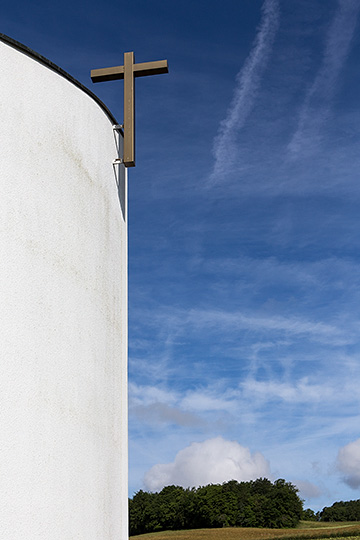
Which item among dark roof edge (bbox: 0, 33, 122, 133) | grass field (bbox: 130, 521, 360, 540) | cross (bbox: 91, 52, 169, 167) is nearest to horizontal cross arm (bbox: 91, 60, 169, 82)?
cross (bbox: 91, 52, 169, 167)

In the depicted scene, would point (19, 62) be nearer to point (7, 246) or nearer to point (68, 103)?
point (68, 103)

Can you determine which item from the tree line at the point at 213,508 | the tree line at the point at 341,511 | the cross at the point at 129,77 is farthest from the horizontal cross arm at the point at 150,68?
the tree line at the point at 341,511

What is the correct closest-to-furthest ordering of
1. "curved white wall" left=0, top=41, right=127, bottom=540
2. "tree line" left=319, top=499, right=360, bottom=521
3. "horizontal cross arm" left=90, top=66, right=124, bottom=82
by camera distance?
"curved white wall" left=0, top=41, right=127, bottom=540 → "horizontal cross arm" left=90, top=66, right=124, bottom=82 → "tree line" left=319, top=499, right=360, bottom=521

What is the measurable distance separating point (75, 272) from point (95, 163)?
1.74 meters

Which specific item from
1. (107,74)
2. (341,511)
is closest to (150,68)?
(107,74)

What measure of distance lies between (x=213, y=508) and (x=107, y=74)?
56578 mm

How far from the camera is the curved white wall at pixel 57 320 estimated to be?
5684 millimetres

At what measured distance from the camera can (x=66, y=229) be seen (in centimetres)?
677

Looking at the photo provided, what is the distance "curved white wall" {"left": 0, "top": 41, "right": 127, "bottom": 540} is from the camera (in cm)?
568

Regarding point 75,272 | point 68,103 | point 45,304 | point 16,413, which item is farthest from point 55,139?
point 16,413

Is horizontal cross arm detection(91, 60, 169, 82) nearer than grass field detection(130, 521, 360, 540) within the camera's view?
Yes

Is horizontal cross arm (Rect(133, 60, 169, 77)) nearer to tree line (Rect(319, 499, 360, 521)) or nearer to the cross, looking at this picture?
the cross

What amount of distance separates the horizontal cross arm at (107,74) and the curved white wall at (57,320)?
4.79 ft

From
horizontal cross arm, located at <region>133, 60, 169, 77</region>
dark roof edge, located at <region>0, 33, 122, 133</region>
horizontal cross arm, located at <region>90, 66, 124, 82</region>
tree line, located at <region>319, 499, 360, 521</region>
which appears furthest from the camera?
tree line, located at <region>319, 499, 360, 521</region>
